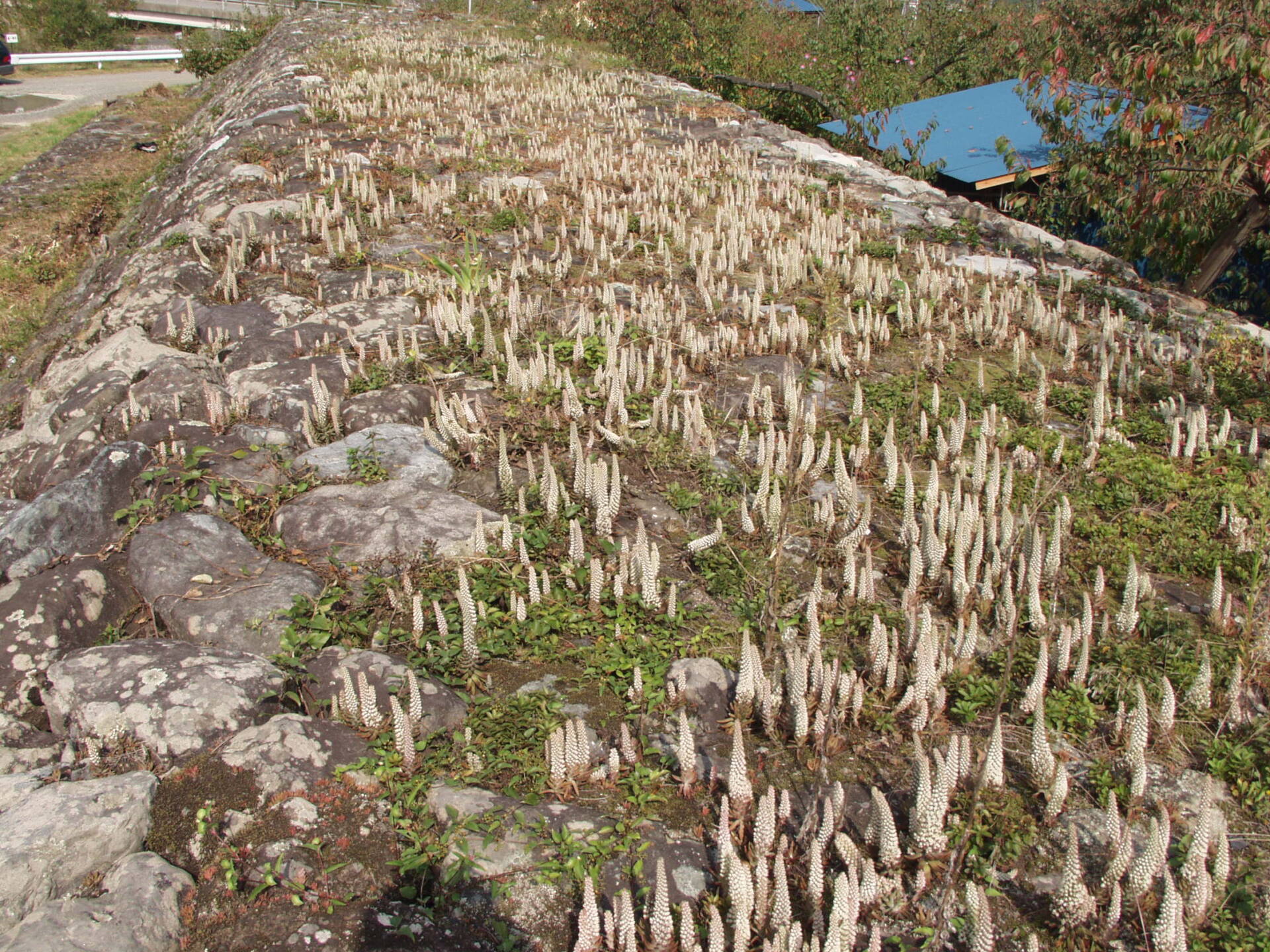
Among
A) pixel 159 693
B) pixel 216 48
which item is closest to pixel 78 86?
pixel 216 48

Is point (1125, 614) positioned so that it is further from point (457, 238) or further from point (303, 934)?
point (457, 238)

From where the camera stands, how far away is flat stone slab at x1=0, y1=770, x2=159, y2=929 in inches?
129

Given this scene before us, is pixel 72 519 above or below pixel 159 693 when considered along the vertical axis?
above

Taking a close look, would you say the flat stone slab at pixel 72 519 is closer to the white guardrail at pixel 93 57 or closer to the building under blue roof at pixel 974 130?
the building under blue roof at pixel 974 130

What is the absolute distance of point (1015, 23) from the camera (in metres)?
21.8

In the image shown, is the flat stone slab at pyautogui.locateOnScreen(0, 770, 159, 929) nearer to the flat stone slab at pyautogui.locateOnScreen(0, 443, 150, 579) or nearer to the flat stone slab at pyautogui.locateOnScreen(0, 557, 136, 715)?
the flat stone slab at pyautogui.locateOnScreen(0, 557, 136, 715)

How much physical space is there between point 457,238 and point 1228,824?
905cm

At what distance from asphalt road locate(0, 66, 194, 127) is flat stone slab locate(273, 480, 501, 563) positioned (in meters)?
24.3

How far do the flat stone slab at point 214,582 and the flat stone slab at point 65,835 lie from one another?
104 cm

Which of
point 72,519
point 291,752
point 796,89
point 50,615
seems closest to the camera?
point 291,752

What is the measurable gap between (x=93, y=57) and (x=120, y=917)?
39.3m

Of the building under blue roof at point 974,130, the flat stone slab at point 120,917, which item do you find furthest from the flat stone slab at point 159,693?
the building under blue roof at point 974,130

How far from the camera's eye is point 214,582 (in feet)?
16.5

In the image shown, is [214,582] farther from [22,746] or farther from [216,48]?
[216,48]
